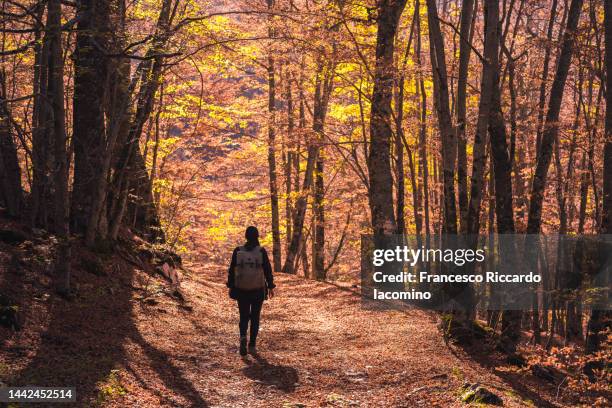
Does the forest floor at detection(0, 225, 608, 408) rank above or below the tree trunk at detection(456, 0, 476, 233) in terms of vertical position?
below

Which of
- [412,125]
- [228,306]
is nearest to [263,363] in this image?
[228,306]

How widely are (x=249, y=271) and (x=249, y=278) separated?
103mm

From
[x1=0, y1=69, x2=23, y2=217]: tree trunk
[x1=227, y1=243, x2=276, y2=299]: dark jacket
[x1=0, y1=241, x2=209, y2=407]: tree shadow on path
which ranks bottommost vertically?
[x1=0, y1=241, x2=209, y2=407]: tree shadow on path

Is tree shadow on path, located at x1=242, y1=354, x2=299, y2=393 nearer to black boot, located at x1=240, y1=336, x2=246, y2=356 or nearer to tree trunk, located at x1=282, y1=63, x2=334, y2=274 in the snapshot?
black boot, located at x1=240, y1=336, x2=246, y2=356

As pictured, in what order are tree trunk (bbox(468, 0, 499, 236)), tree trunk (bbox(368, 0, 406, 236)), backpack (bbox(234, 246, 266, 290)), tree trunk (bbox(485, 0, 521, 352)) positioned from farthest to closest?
tree trunk (bbox(368, 0, 406, 236)) < tree trunk (bbox(485, 0, 521, 352)) < tree trunk (bbox(468, 0, 499, 236)) < backpack (bbox(234, 246, 266, 290))

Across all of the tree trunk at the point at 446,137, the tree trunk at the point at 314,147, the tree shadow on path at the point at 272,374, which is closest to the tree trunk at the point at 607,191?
the tree trunk at the point at 446,137

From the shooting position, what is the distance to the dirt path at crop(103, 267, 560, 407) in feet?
21.4

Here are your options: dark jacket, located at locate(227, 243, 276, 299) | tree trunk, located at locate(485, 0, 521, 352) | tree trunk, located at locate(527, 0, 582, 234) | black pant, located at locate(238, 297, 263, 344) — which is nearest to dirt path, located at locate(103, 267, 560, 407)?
black pant, located at locate(238, 297, 263, 344)

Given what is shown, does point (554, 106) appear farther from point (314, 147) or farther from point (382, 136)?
point (314, 147)

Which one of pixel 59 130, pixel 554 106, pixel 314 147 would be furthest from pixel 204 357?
pixel 314 147

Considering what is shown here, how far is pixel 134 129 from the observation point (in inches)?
443

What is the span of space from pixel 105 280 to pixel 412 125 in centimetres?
1228

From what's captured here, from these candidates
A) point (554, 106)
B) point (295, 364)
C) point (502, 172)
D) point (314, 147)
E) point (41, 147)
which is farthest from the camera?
point (314, 147)

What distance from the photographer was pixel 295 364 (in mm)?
8148
